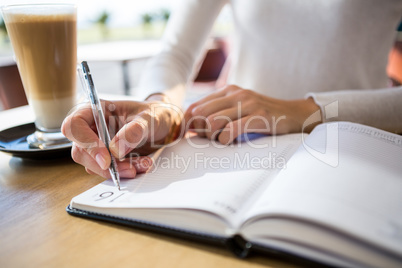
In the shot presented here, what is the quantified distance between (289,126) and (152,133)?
0.23m

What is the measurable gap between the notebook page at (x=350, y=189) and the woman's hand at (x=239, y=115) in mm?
118

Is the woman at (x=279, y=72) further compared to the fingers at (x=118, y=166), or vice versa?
the woman at (x=279, y=72)

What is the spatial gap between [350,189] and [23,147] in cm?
48

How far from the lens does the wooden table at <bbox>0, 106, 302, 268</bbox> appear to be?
0.26m

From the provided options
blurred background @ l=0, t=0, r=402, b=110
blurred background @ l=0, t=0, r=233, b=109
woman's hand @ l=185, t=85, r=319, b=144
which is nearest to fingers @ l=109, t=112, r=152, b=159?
woman's hand @ l=185, t=85, r=319, b=144

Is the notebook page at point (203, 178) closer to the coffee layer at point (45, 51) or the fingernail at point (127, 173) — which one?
the fingernail at point (127, 173)

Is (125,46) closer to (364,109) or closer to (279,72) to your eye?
(279,72)

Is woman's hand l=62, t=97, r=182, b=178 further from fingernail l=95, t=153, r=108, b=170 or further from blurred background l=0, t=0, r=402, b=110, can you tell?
blurred background l=0, t=0, r=402, b=110

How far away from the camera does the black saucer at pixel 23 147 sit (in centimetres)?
46

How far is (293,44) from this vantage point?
834 mm

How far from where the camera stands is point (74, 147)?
1.32ft

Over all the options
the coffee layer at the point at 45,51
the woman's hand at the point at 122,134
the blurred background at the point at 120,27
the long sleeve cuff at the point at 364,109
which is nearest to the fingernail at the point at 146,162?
the woman's hand at the point at 122,134

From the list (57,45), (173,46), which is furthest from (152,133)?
(173,46)

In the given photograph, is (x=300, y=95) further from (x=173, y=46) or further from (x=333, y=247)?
(x=333, y=247)
